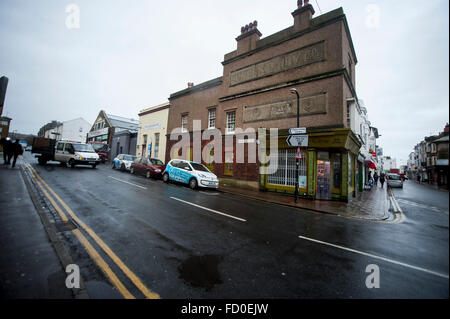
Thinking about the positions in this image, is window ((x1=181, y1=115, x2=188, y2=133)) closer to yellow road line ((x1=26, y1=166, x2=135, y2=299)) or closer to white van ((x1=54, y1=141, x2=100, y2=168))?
white van ((x1=54, y1=141, x2=100, y2=168))

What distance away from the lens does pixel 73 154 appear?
53.7 ft

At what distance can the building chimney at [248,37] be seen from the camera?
15820mm

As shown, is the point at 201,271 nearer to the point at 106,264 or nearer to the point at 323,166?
the point at 106,264

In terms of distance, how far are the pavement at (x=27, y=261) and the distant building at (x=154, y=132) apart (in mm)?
17789

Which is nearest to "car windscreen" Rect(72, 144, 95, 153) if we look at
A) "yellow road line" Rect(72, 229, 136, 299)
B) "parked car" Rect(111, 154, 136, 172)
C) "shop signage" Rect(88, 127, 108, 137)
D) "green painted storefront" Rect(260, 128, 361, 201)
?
"parked car" Rect(111, 154, 136, 172)

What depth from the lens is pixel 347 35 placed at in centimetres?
1269

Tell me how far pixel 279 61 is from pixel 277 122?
179 inches

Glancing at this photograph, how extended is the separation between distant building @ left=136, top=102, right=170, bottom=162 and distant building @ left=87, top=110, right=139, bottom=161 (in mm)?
4549

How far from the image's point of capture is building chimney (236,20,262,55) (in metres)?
15.8

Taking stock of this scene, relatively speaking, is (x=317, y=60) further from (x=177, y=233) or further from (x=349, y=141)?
(x=177, y=233)

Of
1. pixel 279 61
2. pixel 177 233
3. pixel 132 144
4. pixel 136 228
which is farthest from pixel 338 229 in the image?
pixel 132 144

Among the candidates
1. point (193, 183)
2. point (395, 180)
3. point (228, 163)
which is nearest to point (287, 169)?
point (228, 163)

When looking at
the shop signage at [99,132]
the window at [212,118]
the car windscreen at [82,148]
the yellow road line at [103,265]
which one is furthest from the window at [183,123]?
the shop signage at [99,132]
